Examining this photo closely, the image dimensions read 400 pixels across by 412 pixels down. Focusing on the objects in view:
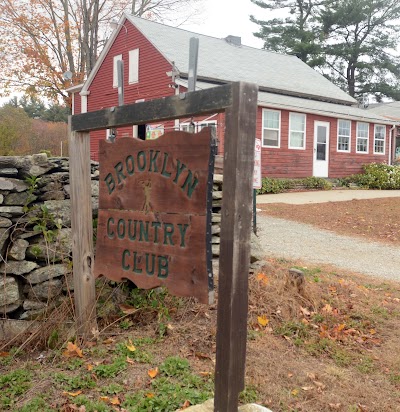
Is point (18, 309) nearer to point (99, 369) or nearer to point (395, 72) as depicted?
point (99, 369)

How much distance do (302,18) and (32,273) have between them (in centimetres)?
3752

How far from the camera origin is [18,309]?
171 inches

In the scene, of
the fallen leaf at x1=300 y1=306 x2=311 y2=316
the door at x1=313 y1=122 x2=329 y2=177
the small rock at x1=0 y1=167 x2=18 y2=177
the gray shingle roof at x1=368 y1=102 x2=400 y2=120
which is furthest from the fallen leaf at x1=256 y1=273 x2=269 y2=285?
the gray shingle roof at x1=368 y1=102 x2=400 y2=120

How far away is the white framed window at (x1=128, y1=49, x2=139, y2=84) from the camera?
21.0 meters

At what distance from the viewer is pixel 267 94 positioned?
20.2 meters

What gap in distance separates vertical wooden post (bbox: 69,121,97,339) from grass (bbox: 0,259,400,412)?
0.79 ft

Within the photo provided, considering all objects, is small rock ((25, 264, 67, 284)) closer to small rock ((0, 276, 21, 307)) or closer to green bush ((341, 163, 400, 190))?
small rock ((0, 276, 21, 307))

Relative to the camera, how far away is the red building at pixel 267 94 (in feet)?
63.6

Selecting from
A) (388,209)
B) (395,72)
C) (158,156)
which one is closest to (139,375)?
(158,156)

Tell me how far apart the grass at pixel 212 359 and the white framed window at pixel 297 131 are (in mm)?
15608

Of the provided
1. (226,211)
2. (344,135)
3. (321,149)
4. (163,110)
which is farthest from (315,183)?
(226,211)

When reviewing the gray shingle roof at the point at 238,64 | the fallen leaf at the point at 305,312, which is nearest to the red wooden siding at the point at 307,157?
the gray shingle roof at the point at 238,64

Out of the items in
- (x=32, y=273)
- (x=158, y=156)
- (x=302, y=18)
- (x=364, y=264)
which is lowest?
(x=364, y=264)

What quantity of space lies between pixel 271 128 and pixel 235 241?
17.4m
